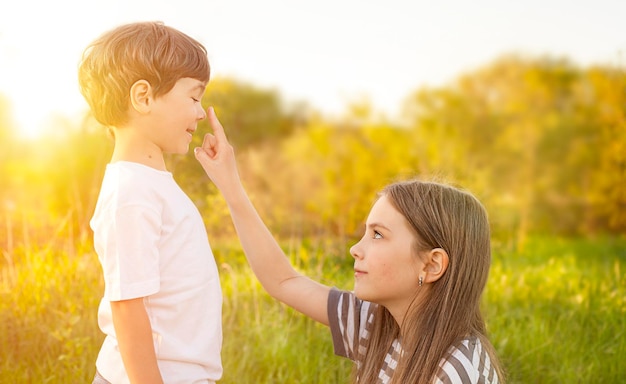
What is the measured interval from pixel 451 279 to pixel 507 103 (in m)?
15.2

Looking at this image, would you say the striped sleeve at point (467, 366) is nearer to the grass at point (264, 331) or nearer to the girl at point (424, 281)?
the girl at point (424, 281)

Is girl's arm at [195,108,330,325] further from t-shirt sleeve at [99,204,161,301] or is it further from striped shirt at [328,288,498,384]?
t-shirt sleeve at [99,204,161,301]

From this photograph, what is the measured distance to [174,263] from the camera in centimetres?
163

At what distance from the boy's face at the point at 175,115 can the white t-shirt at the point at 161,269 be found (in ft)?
0.31

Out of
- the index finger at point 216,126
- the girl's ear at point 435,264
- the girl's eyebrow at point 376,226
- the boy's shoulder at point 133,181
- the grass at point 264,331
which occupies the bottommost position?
the grass at point 264,331

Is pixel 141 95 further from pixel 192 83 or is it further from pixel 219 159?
pixel 219 159

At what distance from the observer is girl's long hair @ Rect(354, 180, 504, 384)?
1845 millimetres

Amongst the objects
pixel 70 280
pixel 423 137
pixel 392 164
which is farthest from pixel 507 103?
pixel 70 280

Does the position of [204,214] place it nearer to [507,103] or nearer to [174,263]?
[174,263]

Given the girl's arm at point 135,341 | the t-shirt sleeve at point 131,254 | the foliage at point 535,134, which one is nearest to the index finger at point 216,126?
the t-shirt sleeve at point 131,254

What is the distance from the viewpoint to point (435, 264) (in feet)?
6.23

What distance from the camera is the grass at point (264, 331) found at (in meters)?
2.91

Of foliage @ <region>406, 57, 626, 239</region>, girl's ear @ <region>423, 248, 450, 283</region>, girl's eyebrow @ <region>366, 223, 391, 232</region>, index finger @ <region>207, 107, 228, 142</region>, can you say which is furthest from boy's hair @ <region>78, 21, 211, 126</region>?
foliage @ <region>406, 57, 626, 239</region>

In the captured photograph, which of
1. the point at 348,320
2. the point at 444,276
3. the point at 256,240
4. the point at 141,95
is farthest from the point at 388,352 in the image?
the point at 141,95
